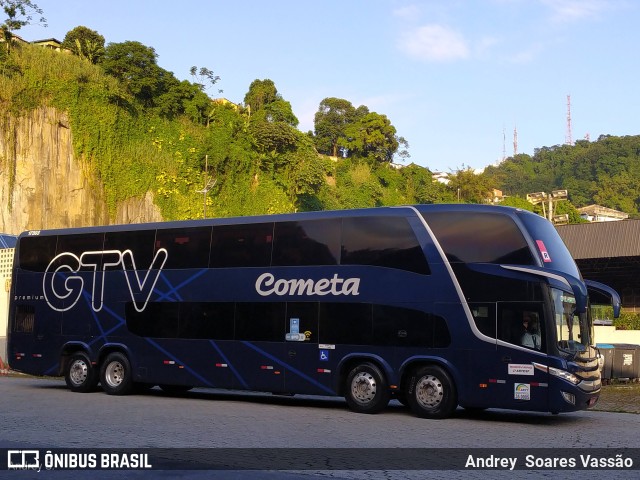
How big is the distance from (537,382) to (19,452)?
8687mm

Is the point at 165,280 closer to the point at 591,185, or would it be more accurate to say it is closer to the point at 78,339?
the point at 78,339

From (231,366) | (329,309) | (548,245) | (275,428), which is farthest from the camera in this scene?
(231,366)

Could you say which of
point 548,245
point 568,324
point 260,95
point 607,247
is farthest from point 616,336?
point 260,95

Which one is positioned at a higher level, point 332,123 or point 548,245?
point 332,123

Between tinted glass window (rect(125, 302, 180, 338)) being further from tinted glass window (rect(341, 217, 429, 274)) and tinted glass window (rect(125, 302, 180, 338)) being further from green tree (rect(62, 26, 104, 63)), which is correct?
green tree (rect(62, 26, 104, 63))

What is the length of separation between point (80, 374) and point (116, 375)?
1162 mm

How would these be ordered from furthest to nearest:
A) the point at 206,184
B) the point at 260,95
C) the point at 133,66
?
1. the point at 260,95
2. the point at 206,184
3. the point at 133,66

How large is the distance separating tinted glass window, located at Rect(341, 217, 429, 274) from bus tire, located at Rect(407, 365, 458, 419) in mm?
1914

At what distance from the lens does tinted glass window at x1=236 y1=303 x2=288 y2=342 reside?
17.5 meters

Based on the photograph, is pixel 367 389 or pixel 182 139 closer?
pixel 367 389

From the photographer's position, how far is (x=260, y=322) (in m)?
17.7

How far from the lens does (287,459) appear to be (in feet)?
32.1

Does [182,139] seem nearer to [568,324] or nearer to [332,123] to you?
[332,123]

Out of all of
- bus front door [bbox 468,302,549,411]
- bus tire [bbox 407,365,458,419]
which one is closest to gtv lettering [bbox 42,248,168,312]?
→ bus tire [bbox 407,365,458,419]
